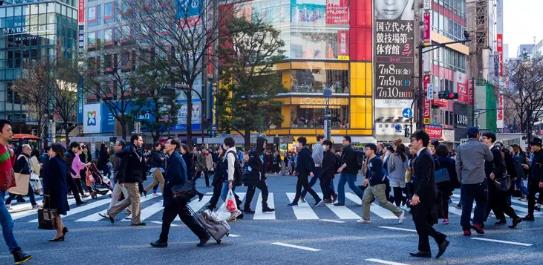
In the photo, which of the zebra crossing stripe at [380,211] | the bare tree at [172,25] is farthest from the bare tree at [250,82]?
the zebra crossing stripe at [380,211]

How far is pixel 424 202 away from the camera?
7250 mm

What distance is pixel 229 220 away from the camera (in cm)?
1117

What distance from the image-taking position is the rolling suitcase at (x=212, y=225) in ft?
27.6

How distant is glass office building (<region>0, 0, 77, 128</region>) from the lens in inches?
2544

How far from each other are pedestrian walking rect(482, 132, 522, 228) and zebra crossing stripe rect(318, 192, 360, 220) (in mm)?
2680

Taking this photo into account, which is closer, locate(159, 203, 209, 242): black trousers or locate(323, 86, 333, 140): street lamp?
locate(159, 203, 209, 242): black trousers

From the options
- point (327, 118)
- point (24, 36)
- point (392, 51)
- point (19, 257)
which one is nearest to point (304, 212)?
point (19, 257)

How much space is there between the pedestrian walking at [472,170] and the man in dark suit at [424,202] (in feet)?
6.95

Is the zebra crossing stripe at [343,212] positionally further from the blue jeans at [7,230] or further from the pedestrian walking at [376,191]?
the blue jeans at [7,230]

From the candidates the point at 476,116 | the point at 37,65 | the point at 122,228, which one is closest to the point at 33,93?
the point at 37,65

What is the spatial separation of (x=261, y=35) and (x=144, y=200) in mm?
23205

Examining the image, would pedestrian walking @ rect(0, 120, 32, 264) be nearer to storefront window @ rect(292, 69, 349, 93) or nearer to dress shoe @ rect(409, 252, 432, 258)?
dress shoe @ rect(409, 252, 432, 258)

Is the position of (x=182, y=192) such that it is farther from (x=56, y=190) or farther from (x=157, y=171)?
(x=157, y=171)

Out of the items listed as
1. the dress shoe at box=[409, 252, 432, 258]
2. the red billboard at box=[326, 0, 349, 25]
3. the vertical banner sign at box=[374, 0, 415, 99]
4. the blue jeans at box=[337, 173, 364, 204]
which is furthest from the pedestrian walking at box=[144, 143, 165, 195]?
the vertical banner sign at box=[374, 0, 415, 99]
